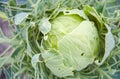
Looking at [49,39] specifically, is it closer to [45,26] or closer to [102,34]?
[45,26]

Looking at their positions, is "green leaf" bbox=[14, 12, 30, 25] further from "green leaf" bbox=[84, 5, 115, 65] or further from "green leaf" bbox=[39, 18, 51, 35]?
"green leaf" bbox=[84, 5, 115, 65]

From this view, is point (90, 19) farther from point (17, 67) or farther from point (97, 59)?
point (17, 67)

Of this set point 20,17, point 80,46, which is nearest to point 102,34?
point 80,46

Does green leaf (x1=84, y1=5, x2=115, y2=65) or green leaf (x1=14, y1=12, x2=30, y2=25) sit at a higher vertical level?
green leaf (x1=14, y1=12, x2=30, y2=25)

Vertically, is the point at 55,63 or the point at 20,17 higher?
the point at 20,17

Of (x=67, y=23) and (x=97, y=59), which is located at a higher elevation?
(x=67, y=23)

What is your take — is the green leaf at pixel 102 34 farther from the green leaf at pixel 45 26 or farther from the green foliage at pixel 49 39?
the green leaf at pixel 45 26

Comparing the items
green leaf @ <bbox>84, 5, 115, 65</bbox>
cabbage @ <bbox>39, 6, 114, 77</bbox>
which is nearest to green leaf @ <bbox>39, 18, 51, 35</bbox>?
cabbage @ <bbox>39, 6, 114, 77</bbox>

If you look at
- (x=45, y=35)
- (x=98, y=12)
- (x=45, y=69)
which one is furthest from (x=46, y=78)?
(x=98, y=12)

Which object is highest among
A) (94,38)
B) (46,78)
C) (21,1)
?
(21,1)
